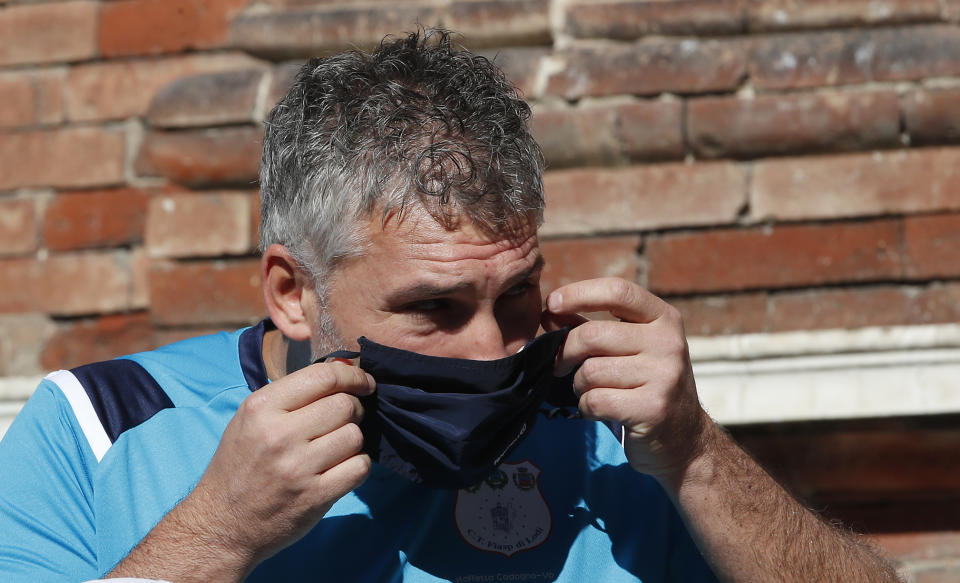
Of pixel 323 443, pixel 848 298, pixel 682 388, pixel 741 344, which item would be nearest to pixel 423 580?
pixel 323 443

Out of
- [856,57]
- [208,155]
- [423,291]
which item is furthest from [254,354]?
[856,57]

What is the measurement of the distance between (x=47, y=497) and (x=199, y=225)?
1630mm

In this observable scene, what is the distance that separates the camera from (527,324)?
2.11 metres

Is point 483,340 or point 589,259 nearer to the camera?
point 483,340

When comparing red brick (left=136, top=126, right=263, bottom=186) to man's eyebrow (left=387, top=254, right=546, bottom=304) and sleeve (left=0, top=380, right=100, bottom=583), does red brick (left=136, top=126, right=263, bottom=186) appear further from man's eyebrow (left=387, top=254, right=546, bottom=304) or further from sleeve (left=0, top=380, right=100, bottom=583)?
man's eyebrow (left=387, top=254, right=546, bottom=304)

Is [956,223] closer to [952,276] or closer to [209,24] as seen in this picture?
[952,276]

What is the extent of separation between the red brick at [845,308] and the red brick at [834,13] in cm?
83

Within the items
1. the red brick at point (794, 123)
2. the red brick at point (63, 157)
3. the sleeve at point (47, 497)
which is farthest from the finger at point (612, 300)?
the red brick at point (63, 157)

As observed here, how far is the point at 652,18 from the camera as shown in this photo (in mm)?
3271

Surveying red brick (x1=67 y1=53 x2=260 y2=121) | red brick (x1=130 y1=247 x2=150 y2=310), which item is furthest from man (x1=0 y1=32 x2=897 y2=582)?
red brick (x1=67 y1=53 x2=260 y2=121)

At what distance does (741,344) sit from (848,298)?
1.23 feet

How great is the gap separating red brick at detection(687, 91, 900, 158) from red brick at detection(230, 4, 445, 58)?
93 centimetres

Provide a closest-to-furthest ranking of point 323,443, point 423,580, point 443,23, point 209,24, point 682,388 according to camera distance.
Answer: point 323,443 → point 682,388 → point 423,580 → point 443,23 → point 209,24

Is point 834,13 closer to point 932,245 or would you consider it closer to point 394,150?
point 932,245
